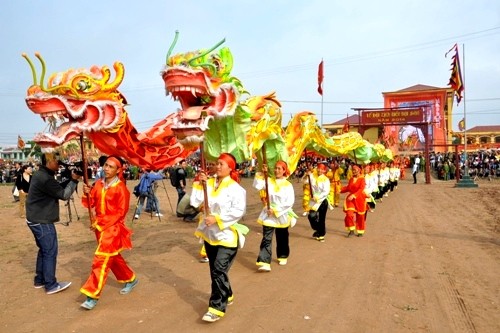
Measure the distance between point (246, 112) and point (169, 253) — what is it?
281cm

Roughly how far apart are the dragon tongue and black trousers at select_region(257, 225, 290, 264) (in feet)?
6.73

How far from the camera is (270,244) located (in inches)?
233

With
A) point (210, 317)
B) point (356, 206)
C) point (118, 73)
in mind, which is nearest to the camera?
point (210, 317)

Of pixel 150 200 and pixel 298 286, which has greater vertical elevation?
pixel 150 200

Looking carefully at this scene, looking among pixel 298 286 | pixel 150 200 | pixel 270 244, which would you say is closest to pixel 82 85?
pixel 270 244

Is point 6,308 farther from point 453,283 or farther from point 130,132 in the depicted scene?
point 453,283

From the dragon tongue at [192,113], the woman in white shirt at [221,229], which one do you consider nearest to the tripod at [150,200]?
the dragon tongue at [192,113]

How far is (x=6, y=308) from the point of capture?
180 inches

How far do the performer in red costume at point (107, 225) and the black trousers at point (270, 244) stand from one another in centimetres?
199

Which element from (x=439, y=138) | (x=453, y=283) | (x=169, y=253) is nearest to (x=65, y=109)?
(x=169, y=253)

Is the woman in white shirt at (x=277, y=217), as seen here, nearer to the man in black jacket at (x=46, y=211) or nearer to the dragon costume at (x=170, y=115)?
the dragon costume at (x=170, y=115)

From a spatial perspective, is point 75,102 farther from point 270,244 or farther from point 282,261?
point 282,261

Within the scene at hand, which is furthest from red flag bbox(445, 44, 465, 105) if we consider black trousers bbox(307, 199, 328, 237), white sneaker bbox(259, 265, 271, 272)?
white sneaker bbox(259, 265, 271, 272)

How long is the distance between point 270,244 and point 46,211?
2.93 metres
